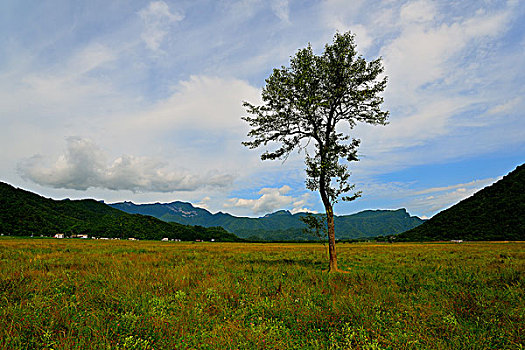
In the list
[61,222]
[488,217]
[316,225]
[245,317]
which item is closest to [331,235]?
[316,225]

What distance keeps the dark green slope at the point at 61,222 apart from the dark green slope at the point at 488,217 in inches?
5055

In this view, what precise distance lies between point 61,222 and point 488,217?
7829 inches

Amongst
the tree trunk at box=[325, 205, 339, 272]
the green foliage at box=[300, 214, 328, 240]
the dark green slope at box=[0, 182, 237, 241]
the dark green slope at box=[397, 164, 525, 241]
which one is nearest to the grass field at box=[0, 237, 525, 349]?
the tree trunk at box=[325, 205, 339, 272]

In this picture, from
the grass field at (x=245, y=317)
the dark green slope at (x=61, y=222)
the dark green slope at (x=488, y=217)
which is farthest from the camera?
the dark green slope at (x=61, y=222)

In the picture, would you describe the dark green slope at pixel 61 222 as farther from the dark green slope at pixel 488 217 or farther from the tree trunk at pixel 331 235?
the tree trunk at pixel 331 235

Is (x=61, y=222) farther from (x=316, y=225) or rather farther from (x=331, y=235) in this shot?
(x=331, y=235)

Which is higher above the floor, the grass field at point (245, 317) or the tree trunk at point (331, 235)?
the tree trunk at point (331, 235)

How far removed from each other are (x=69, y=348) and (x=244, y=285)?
19.7 feet

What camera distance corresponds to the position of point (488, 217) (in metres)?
101

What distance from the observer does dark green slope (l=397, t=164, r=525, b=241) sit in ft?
294

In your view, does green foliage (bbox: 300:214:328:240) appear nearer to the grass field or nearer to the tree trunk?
the tree trunk

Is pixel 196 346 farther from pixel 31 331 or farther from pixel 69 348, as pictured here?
pixel 31 331

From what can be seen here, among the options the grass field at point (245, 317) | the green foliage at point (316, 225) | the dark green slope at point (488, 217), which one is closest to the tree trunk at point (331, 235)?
the green foliage at point (316, 225)

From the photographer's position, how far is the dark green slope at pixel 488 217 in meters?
89.6
